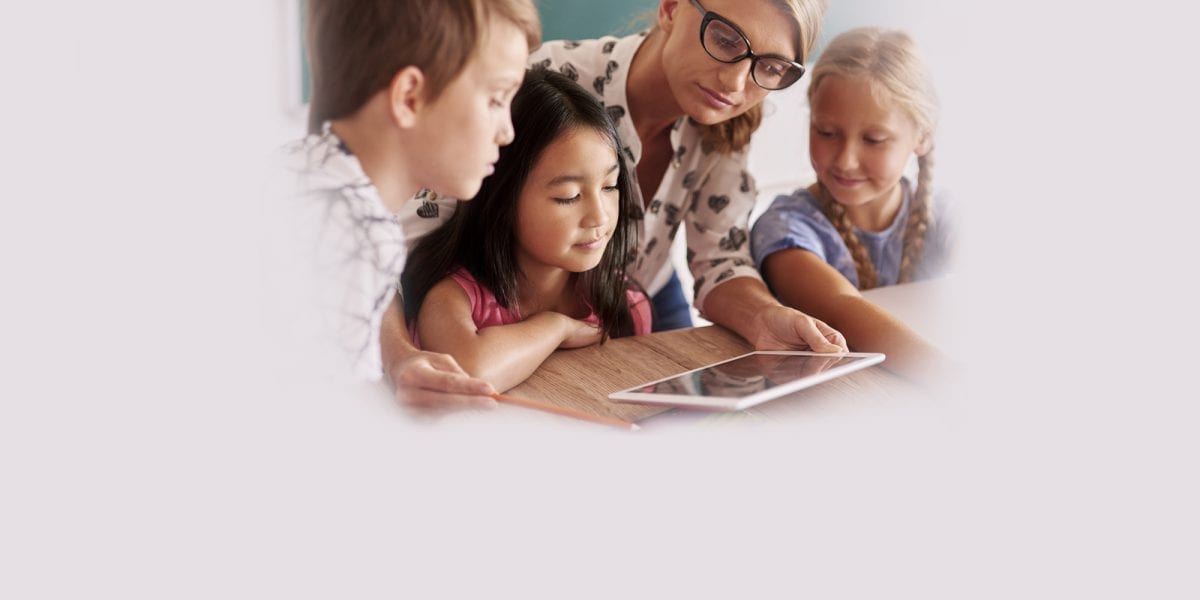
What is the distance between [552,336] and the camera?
2.44 feet

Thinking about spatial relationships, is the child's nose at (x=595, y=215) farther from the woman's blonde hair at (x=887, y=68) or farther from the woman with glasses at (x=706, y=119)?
the woman's blonde hair at (x=887, y=68)

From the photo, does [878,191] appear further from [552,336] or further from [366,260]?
[366,260]

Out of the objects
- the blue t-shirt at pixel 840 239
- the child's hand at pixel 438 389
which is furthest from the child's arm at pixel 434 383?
the blue t-shirt at pixel 840 239

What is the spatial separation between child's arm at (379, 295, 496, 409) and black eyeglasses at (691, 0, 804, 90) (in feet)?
0.88

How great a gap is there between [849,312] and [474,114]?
0.41 metres

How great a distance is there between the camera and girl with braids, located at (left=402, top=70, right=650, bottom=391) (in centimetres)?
68

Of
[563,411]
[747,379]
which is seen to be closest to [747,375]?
[747,379]

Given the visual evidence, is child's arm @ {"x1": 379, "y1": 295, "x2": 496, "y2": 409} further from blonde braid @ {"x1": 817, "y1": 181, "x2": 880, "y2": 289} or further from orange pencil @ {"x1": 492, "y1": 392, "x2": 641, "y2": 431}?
blonde braid @ {"x1": 817, "y1": 181, "x2": 880, "y2": 289}

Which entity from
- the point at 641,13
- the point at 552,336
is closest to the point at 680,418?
the point at 552,336

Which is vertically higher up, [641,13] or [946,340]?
[641,13]

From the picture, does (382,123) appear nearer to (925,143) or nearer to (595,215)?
(595,215)

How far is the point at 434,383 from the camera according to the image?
0.63m

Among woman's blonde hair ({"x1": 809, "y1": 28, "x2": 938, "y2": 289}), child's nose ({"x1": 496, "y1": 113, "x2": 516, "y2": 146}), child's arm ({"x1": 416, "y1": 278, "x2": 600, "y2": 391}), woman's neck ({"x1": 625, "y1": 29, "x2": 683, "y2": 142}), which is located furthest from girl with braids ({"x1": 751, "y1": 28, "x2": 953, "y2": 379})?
child's nose ({"x1": 496, "y1": 113, "x2": 516, "y2": 146})

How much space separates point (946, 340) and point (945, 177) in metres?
0.21
